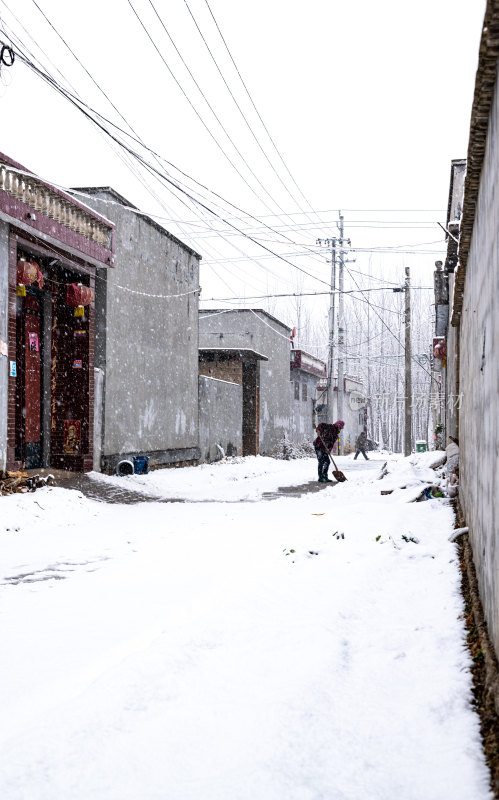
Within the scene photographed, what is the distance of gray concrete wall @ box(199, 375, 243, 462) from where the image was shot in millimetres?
23078

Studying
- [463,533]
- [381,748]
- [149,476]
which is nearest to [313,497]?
[149,476]

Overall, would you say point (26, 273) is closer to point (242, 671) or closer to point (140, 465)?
point (140, 465)

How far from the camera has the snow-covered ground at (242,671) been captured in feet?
8.75

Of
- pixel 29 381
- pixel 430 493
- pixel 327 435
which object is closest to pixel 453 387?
pixel 430 493

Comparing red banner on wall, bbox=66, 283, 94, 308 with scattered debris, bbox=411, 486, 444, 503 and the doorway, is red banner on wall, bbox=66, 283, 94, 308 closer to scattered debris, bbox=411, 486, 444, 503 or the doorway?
the doorway

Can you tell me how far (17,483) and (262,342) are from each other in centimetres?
2013

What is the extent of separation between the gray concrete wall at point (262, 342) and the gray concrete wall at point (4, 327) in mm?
18247

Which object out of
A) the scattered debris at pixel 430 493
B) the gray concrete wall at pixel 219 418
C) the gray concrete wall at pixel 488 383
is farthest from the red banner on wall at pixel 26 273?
the gray concrete wall at pixel 219 418

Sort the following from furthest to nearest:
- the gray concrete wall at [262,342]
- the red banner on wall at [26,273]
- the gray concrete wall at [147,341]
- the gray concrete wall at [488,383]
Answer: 1. the gray concrete wall at [262,342]
2. the gray concrete wall at [147,341]
3. the red banner on wall at [26,273]
4. the gray concrete wall at [488,383]

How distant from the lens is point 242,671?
146 inches

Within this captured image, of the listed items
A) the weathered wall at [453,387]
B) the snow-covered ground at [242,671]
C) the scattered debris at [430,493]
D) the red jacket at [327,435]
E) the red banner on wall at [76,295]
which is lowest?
the snow-covered ground at [242,671]

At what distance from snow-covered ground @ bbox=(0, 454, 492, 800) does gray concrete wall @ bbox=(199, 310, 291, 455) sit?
22.0 meters

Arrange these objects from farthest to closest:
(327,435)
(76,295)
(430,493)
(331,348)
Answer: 1. (331,348)
2. (327,435)
3. (76,295)
4. (430,493)

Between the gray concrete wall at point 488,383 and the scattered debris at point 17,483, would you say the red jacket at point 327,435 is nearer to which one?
the scattered debris at point 17,483
